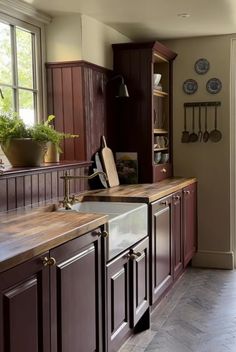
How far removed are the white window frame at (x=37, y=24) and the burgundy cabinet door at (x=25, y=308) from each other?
1878 millimetres

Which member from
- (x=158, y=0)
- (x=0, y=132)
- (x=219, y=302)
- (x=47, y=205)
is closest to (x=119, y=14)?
(x=158, y=0)

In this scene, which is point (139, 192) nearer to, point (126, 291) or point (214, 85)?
point (126, 291)

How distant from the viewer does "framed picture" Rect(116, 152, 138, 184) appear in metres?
4.11

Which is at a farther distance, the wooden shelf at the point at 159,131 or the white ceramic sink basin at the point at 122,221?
the wooden shelf at the point at 159,131

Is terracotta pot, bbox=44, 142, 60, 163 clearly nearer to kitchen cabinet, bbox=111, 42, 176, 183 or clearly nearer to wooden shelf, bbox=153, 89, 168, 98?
kitchen cabinet, bbox=111, 42, 176, 183

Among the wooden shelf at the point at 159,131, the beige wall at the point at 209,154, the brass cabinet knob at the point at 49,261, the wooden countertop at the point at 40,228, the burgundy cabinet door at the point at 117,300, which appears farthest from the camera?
the beige wall at the point at 209,154

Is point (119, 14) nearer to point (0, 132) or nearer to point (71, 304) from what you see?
point (0, 132)

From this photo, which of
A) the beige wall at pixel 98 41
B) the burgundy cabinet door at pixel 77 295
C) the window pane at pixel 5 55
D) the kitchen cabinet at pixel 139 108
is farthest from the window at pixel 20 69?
the burgundy cabinet door at pixel 77 295

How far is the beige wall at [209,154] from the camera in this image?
455 cm

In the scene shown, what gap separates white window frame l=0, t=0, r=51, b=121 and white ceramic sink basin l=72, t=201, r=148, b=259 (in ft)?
2.58

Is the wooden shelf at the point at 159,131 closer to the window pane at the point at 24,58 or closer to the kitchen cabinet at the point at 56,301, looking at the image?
the window pane at the point at 24,58

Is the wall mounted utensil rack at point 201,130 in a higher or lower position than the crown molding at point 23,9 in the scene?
lower

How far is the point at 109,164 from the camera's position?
3881mm

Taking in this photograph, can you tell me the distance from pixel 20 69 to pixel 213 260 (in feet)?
8.54
